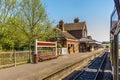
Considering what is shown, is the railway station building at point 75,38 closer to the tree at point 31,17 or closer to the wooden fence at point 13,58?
the tree at point 31,17

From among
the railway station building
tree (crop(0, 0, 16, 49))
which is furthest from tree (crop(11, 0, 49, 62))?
the railway station building

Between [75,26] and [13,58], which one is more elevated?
[75,26]

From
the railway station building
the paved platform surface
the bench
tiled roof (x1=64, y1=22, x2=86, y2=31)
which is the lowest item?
the paved platform surface

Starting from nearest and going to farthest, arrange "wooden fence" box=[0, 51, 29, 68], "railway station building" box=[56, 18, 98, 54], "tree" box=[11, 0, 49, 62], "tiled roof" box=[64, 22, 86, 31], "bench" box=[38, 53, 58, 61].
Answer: "wooden fence" box=[0, 51, 29, 68] < "bench" box=[38, 53, 58, 61] < "tree" box=[11, 0, 49, 62] < "railway station building" box=[56, 18, 98, 54] < "tiled roof" box=[64, 22, 86, 31]

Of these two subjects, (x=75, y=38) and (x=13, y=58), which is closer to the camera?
(x=13, y=58)

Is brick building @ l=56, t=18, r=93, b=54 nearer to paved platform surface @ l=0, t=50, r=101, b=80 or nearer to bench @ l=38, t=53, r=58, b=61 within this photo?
bench @ l=38, t=53, r=58, b=61

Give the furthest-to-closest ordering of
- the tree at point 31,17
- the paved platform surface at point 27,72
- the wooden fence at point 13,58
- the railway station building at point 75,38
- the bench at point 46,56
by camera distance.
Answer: the railway station building at point 75,38
the tree at point 31,17
the bench at point 46,56
the wooden fence at point 13,58
the paved platform surface at point 27,72

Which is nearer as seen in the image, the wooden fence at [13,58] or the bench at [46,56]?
the wooden fence at [13,58]

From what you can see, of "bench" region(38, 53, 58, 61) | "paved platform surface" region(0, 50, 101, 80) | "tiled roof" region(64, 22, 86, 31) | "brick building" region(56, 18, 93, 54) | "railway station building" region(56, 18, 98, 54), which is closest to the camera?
"paved platform surface" region(0, 50, 101, 80)

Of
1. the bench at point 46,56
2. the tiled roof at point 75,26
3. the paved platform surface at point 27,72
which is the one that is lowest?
the paved platform surface at point 27,72

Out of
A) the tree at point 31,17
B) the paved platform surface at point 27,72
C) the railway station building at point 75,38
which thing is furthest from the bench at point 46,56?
the railway station building at point 75,38

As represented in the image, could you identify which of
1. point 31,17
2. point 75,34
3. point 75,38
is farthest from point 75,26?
point 31,17

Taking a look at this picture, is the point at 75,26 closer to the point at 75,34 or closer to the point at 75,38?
the point at 75,34

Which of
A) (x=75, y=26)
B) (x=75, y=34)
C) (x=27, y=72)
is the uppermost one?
(x=75, y=26)
